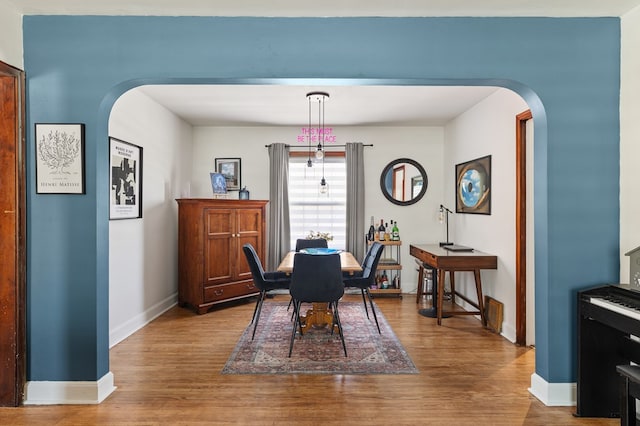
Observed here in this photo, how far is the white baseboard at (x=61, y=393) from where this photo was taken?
2.61 meters

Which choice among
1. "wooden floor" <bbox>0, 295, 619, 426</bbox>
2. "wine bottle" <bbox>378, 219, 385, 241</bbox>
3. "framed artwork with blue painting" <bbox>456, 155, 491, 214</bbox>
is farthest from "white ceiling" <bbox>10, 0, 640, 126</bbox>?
"wooden floor" <bbox>0, 295, 619, 426</bbox>

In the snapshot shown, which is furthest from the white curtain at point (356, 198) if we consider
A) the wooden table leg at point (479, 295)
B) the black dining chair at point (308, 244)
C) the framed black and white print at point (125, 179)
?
the framed black and white print at point (125, 179)

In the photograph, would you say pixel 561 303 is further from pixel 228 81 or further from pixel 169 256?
pixel 169 256

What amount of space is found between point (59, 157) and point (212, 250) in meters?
2.49

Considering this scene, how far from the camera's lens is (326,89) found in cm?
419

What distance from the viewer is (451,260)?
420 cm

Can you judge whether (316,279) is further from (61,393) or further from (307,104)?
(307,104)

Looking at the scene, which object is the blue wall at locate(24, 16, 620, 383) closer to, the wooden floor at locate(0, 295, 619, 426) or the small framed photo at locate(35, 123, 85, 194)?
the small framed photo at locate(35, 123, 85, 194)

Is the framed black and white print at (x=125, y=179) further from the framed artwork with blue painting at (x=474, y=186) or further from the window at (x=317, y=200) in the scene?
the framed artwork with blue painting at (x=474, y=186)

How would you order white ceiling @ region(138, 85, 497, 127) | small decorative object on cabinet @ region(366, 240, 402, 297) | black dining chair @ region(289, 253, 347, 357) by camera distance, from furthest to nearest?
1. small decorative object on cabinet @ region(366, 240, 402, 297)
2. white ceiling @ region(138, 85, 497, 127)
3. black dining chair @ region(289, 253, 347, 357)

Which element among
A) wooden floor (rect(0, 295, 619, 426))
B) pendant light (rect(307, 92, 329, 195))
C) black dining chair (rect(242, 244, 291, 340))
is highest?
pendant light (rect(307, 92, 329, 195))

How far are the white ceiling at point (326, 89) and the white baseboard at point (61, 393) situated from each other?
2364 millimetres

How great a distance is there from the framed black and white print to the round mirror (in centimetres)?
332

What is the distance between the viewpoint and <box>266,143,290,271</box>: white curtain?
19.5 ft
